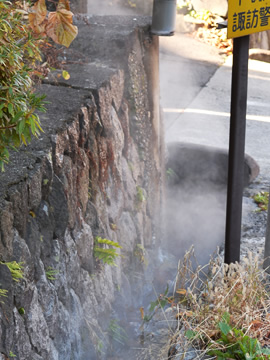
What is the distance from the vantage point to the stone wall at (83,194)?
3.15m

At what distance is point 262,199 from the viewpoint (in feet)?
22.1

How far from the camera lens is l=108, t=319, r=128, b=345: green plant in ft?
15.1

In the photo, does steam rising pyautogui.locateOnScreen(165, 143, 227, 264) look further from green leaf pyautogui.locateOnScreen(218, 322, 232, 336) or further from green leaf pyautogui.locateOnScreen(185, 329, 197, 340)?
green leaf pyautogui.locateOnScreen(218, 322, 232, 336)

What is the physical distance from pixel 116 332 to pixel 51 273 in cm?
129

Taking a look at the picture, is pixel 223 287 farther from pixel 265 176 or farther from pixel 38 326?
pixel 265 176

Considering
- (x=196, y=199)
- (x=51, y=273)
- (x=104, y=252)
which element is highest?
(x=51, y=273)

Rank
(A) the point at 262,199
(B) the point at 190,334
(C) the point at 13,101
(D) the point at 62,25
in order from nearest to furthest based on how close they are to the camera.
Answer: (C) the point at 13,101 → (B) the point at 190,334 → (D) the point at 62,25 → (A) the point at 262,199

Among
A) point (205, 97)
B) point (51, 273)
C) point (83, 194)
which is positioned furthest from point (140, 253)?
point (205, 97)

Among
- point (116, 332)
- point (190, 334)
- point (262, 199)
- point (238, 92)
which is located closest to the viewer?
point (190, 334)

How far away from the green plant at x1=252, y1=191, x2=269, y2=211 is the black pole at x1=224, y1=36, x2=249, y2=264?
95.5 inches

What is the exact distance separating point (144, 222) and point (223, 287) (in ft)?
7.84

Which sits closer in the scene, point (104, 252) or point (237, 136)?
point (237, 136)

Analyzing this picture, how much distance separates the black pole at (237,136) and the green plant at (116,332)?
3.47 feet

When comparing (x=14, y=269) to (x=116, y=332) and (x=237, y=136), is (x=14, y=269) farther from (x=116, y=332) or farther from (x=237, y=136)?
(x=116, y=332)
